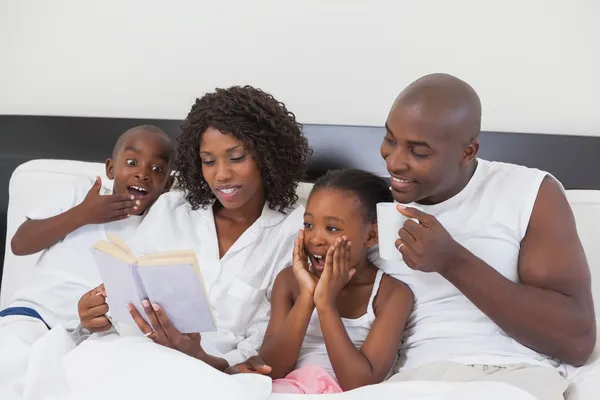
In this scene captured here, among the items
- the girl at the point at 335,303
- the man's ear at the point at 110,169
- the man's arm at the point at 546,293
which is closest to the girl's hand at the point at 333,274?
the girl at the point at 335,303

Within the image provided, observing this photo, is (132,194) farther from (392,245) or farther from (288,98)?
(392,245)

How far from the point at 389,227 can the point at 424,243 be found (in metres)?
0.08

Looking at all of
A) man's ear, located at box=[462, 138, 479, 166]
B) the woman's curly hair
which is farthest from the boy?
man's ear, located at box=[462, 138, 479, 166]

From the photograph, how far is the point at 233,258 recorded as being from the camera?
→ 173 cm

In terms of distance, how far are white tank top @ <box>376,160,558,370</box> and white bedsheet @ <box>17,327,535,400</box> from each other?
24cm

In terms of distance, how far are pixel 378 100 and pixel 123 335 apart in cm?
118

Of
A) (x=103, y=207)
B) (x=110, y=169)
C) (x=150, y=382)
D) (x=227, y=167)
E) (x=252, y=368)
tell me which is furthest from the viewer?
(x=110, y=169)

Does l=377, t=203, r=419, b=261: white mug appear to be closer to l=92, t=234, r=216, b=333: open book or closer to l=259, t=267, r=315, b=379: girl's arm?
l=259, t=267, r=315, b=379: girl's arm

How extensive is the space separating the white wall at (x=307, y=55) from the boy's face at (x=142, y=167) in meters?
0.51

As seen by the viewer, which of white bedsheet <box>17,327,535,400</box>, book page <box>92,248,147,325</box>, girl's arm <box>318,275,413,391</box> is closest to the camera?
white bedsheet <box>17,327,535,400</box>

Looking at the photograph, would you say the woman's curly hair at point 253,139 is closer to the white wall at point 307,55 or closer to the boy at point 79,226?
the boy at point 79,226

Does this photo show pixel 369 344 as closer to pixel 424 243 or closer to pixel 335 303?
pixel 335 303

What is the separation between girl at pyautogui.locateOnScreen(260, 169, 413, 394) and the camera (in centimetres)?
142

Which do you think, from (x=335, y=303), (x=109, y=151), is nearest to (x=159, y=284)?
(x=335, y=303)
